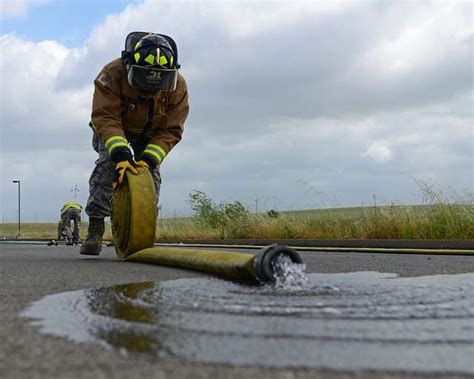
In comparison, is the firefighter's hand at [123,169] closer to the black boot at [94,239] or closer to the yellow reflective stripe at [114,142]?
the yellow reflective stripe at [114,142]

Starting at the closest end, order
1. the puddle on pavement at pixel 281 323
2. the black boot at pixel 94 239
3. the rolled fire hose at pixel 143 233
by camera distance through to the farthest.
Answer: the puddle on pavement at pixel 281 323 < the rolled fire hose at pixel 143 233 < the black boot at pixel 94 239

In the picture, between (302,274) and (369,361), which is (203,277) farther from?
(369,361)

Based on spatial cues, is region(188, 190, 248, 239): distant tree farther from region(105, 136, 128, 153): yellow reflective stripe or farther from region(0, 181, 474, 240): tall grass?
region(105, 136, 128, 153): yellow reflective stripe

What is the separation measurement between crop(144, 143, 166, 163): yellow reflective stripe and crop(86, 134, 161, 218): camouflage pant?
0.29m

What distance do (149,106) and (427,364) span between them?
5183 millimetres

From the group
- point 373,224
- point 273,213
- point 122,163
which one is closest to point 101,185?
point 122,163

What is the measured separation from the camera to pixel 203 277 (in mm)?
4031

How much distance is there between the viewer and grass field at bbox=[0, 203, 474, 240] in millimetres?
11031

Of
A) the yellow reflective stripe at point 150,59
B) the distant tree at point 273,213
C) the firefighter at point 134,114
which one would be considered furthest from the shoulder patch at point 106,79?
the distant tree at point 273,213

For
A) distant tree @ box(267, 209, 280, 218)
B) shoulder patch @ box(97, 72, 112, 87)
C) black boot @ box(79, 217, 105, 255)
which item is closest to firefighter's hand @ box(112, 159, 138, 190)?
shoulder patch @ box(97, 72, 112, 87)

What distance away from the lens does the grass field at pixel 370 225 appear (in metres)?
11.0

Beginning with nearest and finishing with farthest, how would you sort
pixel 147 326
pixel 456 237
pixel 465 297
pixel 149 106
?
pixel 147 326
pixel 465 297
pixel 149 106
pixel 456 237

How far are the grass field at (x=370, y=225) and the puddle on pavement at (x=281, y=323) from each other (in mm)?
7944

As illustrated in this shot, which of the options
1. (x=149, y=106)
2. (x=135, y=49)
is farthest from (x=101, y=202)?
(x=135, y=49)
